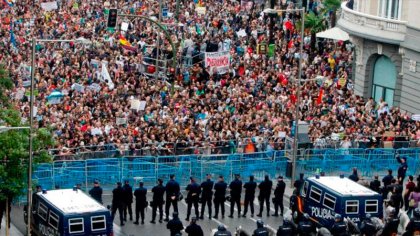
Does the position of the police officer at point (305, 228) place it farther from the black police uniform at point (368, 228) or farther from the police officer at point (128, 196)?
the police officer at point (128, 196)

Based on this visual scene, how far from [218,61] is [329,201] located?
20949mm

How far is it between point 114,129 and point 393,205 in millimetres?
12875

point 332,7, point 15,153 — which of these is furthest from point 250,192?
point 332,7

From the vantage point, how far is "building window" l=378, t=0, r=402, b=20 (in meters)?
62.3

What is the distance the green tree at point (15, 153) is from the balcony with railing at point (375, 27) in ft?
70.5

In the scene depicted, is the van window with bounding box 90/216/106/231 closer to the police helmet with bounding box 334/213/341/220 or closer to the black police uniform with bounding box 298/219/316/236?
the black police uniform with bounding box 298/219/316/236

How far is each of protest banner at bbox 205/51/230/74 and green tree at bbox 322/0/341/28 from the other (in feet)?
33.6

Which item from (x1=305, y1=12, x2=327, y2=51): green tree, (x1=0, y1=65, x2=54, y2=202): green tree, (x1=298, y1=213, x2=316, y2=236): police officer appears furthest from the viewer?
(x1=305, y1=12, x2=327, y2=51): green tree

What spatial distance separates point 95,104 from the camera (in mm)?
57781

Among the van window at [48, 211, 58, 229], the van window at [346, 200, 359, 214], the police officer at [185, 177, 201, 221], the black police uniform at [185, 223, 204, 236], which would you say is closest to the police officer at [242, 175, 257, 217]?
the police officer at [185, 177, 201, 221]

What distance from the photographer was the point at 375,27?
62.3 metres

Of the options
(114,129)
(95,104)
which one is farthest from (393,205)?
(95,104)

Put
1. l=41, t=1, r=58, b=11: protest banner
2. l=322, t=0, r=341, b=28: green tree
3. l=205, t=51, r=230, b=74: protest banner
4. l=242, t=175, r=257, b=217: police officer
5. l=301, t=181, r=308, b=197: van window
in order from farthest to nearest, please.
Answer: l=41, t=1, r=58, b=11: protest banner, l=322, t=0, r=341, b=28: green tree, l=205, t=51, r=230, b=74: protest banner, l=242, t=175, r=257, b=217: police officer, l=301, t=181, r=308, b=197: van window

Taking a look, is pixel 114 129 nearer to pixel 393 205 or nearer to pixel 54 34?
pixel 393 205
